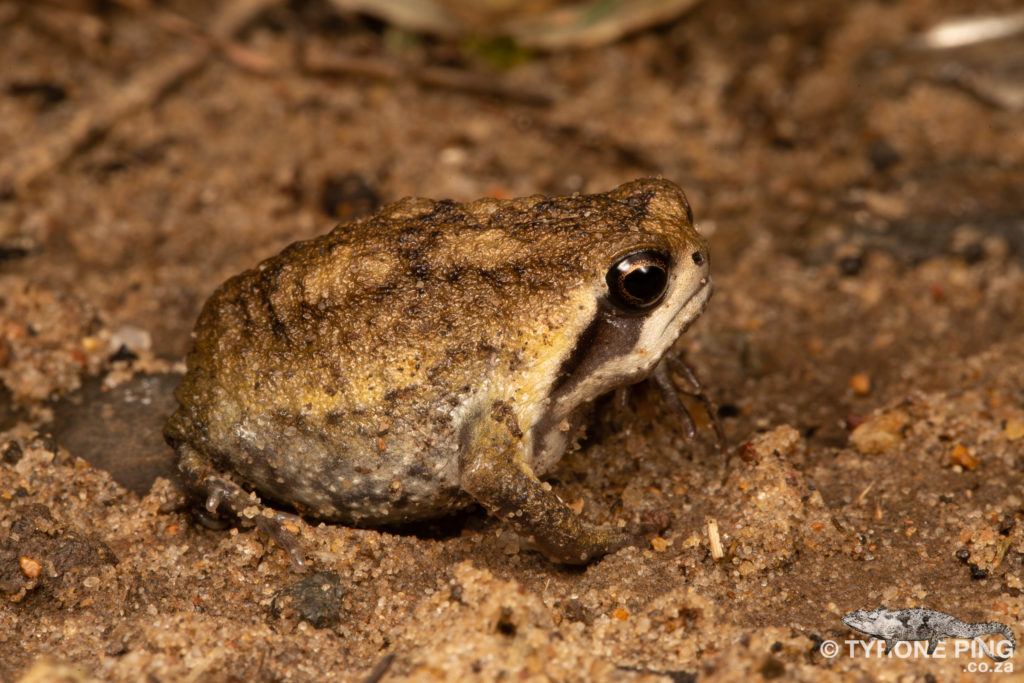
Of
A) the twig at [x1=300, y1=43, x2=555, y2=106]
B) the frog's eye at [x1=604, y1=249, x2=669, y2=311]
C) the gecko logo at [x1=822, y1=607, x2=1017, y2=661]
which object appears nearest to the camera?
the gecko logo at [x1=822, y1=607, x2=1017, y2=661]


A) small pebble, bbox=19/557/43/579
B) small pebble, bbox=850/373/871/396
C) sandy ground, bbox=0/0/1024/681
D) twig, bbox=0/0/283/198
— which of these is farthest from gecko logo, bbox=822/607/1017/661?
twig, bbox=0/0/283/198

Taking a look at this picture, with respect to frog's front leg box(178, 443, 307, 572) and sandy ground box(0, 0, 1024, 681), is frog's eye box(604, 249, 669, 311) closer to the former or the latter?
sandy ground box(0, 0, 1024, 681)

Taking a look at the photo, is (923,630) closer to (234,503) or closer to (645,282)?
(645,282)

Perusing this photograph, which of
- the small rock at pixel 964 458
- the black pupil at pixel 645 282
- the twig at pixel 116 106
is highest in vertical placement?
the twig at pixel 116 106

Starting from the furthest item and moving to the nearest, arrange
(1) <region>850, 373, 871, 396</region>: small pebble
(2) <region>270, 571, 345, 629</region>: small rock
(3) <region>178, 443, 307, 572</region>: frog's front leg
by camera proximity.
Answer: (1) <region>850, 373, 871, 396</region>: small pebble → (3) <region>178, 443, 307, 572</region>: frog's front leg → (2) <region>270, 571, 345, 629</region>: small rock

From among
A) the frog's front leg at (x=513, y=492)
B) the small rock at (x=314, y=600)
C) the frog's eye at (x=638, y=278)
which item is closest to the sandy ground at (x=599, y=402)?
the small rock at (x=314, y=600)

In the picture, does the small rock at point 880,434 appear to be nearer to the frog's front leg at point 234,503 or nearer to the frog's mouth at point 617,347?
the frog's mouth at point 617,347

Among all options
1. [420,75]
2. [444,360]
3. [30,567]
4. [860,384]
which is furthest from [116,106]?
[860,384]
